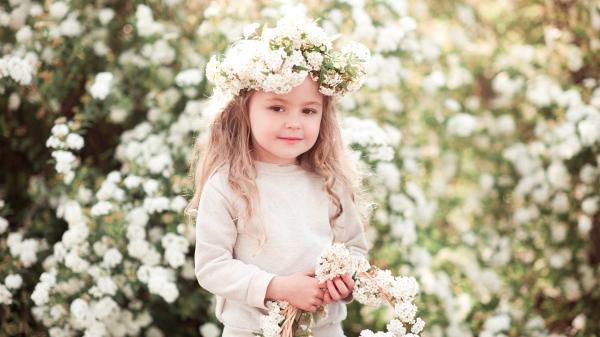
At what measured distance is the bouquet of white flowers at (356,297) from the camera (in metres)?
1.72

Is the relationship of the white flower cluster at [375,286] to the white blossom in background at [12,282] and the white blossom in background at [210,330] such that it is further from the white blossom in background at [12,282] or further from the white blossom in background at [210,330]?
the white blossom in background at [12,282]

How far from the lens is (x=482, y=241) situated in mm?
3918

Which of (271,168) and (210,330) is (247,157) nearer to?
(271,168)

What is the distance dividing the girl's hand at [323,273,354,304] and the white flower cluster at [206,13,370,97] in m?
0.52

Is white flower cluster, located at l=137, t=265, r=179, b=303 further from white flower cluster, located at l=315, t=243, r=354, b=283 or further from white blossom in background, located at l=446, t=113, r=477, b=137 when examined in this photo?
white blossom in background, located at l=446, t=113, r=477, b=137

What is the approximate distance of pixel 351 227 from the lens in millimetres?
2064

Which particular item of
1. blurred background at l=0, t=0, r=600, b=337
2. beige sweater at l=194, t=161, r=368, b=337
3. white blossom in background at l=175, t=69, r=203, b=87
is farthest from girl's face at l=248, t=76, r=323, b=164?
white blossom in background at l=175, t=69, r=203, b=87

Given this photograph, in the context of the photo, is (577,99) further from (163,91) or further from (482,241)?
(163,91)

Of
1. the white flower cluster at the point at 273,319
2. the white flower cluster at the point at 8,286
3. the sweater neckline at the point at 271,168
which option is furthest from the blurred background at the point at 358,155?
the white flower cluster at the point at 273,319

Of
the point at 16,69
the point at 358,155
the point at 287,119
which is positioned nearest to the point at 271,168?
the point at 287,119

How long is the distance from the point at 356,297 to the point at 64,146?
5.20 ft

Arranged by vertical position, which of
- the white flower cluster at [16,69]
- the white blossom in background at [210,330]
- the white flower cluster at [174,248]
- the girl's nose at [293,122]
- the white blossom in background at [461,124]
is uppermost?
the girl's nose at [293,122]

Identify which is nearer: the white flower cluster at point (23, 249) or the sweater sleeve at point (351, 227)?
the sweater sleeve at point (351, 227)

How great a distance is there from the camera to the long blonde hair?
190 cm
